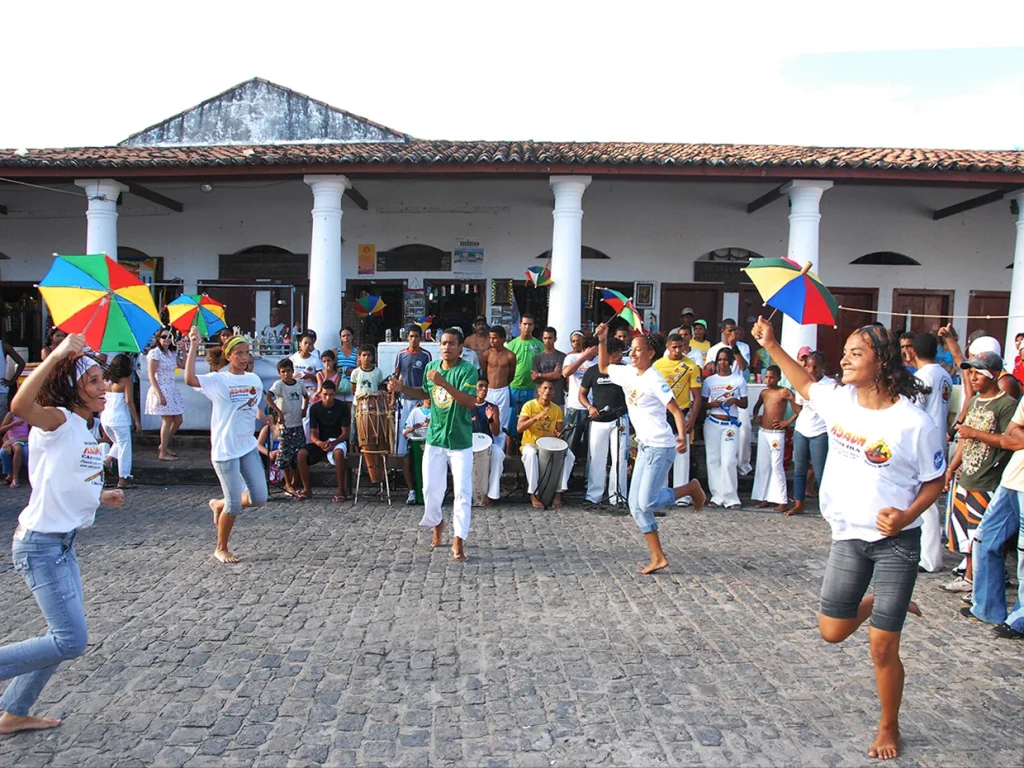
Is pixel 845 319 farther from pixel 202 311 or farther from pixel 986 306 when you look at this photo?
pixel 202 311

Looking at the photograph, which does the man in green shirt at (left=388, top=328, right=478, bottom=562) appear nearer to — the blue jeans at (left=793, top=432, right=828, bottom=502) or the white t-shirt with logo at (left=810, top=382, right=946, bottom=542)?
the white t-shirt with logo at (left=810, top=382, right=946, bottom=542)

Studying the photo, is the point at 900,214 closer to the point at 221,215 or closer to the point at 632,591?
the point at 632,591

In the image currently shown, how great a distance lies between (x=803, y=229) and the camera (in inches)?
461

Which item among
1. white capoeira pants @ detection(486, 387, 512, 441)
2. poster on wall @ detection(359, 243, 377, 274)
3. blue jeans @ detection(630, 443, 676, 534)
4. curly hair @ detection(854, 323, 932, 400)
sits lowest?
blue jeans @ detection(630, 443, 676, 534)

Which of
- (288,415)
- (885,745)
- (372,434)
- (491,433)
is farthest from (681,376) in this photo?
(885,745)

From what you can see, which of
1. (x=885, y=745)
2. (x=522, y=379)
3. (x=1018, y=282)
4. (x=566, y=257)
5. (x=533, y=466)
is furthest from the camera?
(x=1018, y=282)

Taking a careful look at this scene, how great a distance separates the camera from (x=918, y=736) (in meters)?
3.44

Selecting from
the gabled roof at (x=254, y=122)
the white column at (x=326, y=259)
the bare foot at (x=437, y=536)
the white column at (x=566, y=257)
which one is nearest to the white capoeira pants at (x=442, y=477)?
the bare foot at (x=437, y=536)

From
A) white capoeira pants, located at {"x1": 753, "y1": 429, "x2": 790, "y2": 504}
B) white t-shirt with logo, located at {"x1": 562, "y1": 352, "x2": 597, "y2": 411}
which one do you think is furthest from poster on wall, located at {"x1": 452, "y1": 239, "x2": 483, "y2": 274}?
white capoeira pants, located at {"x1": 753, "y1": 429, "x2": 790, "y2": 504}

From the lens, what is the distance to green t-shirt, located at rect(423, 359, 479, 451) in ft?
20.7

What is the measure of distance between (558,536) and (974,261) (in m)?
11.2

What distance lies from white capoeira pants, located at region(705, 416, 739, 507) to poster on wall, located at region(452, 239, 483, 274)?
21.3ft

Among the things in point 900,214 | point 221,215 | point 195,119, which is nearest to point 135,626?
point 221,215

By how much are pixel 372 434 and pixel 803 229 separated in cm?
739
